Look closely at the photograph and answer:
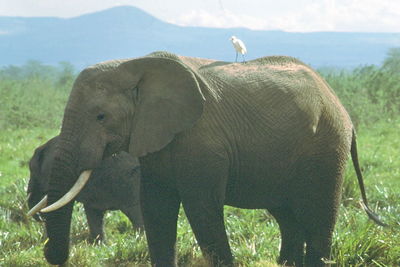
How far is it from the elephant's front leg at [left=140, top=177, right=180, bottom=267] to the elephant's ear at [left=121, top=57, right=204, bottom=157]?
0.44 metres

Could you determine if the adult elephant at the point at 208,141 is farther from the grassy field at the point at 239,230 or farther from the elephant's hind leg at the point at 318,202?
the grassy field at the point at 239,230

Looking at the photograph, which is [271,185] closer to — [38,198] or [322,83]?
[322,83]

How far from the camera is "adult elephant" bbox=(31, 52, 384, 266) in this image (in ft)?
16.0

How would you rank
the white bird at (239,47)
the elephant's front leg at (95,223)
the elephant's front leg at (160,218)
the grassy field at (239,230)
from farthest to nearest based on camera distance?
the elephant's front leg at (95,223)
the white bird at (239,47)
the grassy field at (239,230)
the elephant's front leg at (160,218)

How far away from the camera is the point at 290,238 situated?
19.6 feet

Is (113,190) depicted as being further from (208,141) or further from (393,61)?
(393,61)

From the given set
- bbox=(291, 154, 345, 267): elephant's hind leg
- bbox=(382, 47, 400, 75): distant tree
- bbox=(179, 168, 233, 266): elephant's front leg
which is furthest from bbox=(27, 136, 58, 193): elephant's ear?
bbox=(382, 47, 400, 75): distant tree

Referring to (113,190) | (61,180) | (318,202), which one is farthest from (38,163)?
(318,202)

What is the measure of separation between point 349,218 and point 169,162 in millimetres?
2996

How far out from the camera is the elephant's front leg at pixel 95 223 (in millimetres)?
7367

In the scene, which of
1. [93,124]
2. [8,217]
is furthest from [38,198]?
[93,124]

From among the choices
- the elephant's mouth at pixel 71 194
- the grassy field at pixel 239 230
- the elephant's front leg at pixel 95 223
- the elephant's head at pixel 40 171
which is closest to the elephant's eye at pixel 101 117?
the elephant's mouth at pixel 71 194

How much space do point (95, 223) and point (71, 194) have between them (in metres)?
2.71

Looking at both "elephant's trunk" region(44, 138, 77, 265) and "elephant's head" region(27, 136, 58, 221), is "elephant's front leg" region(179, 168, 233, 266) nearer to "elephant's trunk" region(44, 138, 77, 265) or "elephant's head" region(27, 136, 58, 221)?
"elephant's trunk" region(44, 138, 77, 265)
